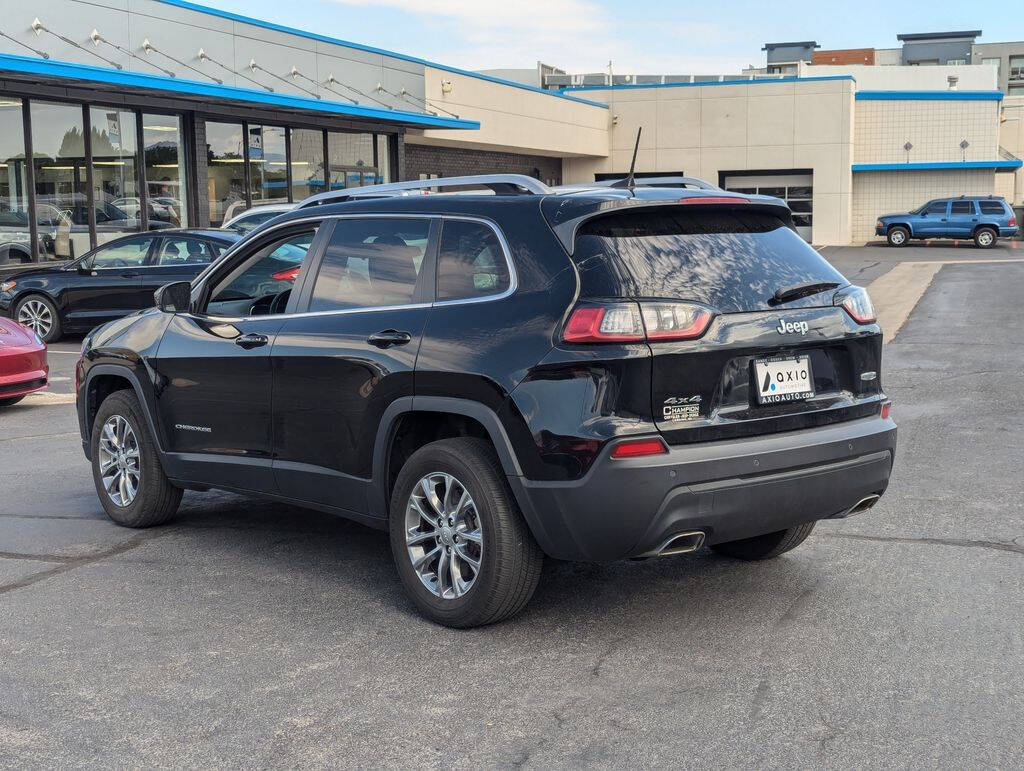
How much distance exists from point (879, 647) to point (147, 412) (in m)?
3.97

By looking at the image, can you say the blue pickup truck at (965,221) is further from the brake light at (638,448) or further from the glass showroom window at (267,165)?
the brake light at (638,448)

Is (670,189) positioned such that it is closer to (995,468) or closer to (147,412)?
(147,412)

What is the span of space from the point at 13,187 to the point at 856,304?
1917 cm

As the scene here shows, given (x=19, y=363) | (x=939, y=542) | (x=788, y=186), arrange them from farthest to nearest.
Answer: (x=788, y=186), (x=19, y=363), (x=939, y=542)

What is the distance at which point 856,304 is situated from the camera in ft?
16.6

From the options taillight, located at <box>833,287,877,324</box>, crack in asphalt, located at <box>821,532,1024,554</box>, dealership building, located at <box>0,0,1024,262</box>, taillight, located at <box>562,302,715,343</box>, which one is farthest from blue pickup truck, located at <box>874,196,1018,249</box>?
taillight, located at <box>562,302,715,343</box>

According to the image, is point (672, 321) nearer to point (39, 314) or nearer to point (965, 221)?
point (39, 314)

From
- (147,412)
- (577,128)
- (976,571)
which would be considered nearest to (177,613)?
(147,412)

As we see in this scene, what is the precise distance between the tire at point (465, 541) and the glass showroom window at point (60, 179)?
1871 cm

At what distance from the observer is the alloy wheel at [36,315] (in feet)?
55.9

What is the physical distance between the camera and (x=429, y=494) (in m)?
4.93

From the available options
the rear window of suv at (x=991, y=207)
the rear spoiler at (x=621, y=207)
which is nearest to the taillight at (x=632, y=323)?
the rear spoiler at (x=621, y=207)

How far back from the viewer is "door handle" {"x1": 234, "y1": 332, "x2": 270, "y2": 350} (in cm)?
571

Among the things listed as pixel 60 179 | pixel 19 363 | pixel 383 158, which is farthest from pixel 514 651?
pixel 383 158
